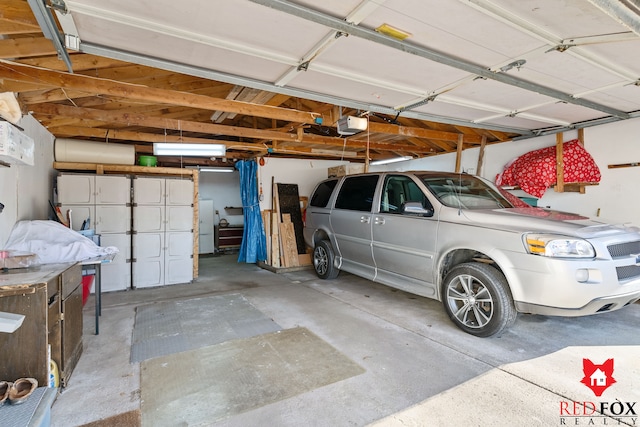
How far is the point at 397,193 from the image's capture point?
4.30m

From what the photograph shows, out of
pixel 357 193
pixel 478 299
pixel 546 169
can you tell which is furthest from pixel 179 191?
pixel 546 169

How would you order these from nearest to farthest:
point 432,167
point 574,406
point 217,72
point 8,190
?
point 574,406, point 217,72, point 8,190, point 432,167

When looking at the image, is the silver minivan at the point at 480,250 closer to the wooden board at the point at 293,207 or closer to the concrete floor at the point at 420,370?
the concrete floor at the point at 420,370

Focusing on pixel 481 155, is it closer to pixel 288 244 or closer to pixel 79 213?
pixel 288 244

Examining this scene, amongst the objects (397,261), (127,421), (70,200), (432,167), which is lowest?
(127,421)

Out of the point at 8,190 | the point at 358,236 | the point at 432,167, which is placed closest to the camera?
the point at 8,190

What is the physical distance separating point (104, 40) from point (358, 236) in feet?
11.5

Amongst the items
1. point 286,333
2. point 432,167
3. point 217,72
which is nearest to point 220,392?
point 286,333

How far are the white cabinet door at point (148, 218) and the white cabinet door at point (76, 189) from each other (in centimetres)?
64

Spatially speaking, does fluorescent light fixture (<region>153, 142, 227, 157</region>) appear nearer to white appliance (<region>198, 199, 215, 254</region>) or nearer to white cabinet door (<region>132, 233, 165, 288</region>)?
white cabinet door (<region>132, 233, 165, 288</region>)

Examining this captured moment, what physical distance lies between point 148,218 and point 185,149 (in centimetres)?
136

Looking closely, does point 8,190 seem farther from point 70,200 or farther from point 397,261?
point 397,261

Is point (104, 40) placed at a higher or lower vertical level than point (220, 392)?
higher

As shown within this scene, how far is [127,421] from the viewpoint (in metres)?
1.98
